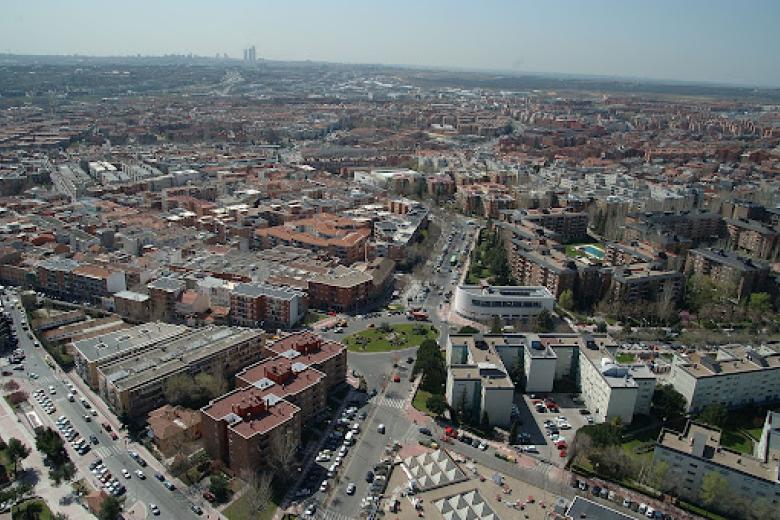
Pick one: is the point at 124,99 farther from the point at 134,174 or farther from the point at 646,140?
the point at 646,140

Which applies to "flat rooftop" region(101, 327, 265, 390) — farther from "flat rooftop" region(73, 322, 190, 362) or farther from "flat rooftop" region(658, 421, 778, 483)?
"flat rooftop" region(658, 421, 778, 483)

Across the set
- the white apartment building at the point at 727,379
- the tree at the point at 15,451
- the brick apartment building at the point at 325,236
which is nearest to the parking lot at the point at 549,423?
the white apartment building at the point at 727,379

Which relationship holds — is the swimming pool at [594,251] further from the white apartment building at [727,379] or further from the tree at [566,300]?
the white apartment building at [727,379]

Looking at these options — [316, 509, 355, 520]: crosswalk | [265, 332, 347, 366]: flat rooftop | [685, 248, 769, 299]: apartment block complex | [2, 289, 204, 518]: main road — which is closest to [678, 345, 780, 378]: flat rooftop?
[685, 248, 769, 299]: apartment block complex

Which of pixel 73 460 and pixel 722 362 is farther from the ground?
pixel 722 362

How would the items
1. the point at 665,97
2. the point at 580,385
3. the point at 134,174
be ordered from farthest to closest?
1. the point at 665,97
2. the point at 134,174
3. the point at 580,385

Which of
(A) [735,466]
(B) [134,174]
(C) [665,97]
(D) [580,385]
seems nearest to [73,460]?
(D) [580,385]

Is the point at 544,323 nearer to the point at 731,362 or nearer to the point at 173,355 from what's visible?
the point at 731,362

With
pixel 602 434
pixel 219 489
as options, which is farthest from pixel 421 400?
pixel 219 489
